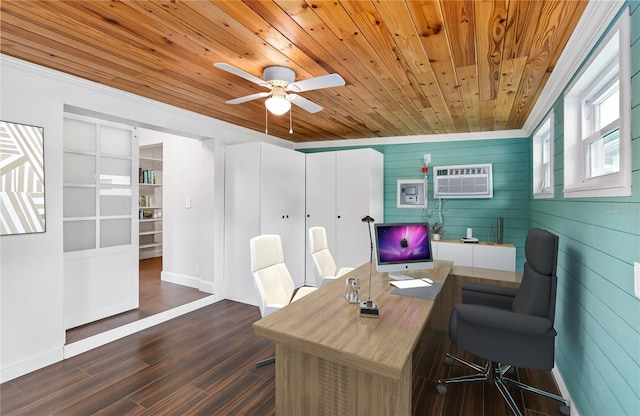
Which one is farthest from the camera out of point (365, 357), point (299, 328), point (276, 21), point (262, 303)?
point (262, 303)

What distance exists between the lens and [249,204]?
4.02m

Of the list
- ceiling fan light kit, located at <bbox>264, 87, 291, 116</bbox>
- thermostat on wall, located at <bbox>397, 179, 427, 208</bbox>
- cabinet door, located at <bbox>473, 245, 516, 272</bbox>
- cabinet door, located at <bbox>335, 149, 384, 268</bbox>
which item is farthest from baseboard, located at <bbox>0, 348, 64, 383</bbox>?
cabinet door, located at <bbox>473, 245, 516, 272</bbox>

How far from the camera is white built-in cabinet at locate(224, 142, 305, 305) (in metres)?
3.98

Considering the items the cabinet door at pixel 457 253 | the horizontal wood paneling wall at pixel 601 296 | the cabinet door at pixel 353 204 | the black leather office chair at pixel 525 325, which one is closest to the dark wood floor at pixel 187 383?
the black leather office chair at pixel 525 325

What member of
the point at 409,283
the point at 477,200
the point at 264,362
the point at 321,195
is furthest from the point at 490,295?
the point at 321,195

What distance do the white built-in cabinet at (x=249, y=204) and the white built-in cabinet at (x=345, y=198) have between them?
54cm

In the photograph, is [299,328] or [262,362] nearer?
[299,328]

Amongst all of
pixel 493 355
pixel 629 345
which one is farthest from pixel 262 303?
pixel 629 345

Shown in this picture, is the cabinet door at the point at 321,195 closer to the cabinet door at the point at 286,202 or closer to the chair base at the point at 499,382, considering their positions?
the cabinet door at the point at 286,202

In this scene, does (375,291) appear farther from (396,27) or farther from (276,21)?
(276,21)

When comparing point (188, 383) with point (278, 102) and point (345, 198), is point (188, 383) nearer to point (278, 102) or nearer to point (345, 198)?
point (278, 102)

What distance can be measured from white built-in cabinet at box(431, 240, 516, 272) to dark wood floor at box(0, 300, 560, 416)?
1387 millimetres

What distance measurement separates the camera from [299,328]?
60.3 inches

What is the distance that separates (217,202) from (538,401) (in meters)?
3.83
